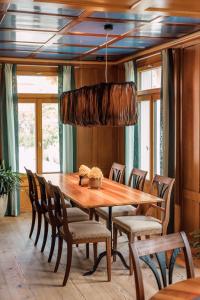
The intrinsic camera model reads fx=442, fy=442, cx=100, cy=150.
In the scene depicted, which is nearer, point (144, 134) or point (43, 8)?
point (43, 8)

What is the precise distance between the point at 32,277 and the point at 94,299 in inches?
32.5

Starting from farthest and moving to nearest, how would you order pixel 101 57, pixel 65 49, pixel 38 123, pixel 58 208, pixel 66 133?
pixel 38 123 → pixel 66 133 → pixel 101 57 → pixel 65 49 → pixel 58 208

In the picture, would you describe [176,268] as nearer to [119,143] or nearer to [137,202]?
[137,202]

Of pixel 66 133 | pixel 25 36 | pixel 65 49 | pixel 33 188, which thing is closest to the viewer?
pixel 25 36

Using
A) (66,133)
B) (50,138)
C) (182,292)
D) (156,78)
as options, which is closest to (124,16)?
(156,78)

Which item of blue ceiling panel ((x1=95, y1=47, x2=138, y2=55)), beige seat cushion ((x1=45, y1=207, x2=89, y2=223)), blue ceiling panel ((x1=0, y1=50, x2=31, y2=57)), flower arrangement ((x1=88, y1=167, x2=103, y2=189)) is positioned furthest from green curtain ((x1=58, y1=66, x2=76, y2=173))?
flower arrangement ((x1=88, y1=167, x2=103, y2=189))

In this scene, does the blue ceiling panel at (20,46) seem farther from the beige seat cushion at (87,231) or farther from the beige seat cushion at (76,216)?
the beige seat cushion at (87,231)

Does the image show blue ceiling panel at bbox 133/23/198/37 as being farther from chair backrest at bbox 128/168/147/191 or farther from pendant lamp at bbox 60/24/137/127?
chair backrest at bbox 128/168/147/191

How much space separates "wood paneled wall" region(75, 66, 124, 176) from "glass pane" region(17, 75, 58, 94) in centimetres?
42

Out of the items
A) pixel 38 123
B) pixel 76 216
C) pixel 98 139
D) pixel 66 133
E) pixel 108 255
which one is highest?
pixel 38 123

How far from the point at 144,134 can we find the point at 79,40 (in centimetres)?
203

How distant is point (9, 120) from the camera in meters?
7.22

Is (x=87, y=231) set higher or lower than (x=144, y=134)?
lower

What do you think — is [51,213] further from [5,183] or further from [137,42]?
[137,42]
